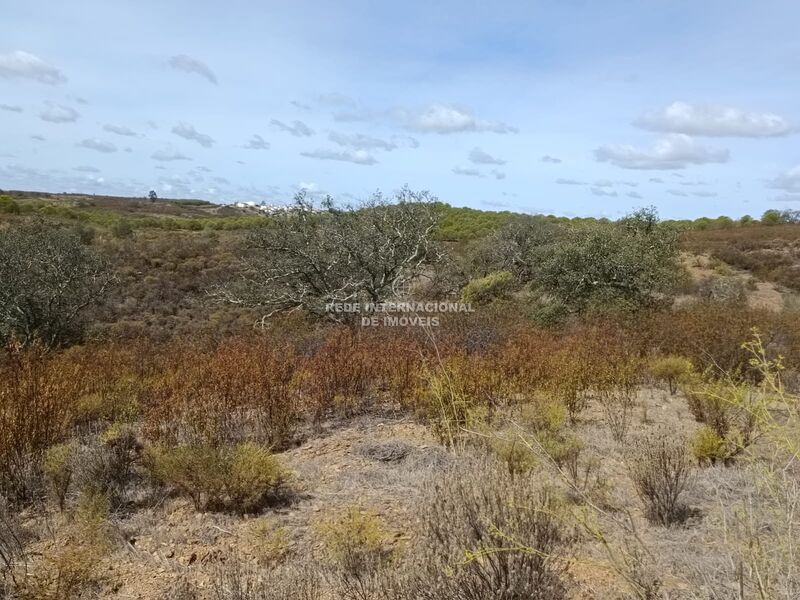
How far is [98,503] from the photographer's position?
11.2 feet

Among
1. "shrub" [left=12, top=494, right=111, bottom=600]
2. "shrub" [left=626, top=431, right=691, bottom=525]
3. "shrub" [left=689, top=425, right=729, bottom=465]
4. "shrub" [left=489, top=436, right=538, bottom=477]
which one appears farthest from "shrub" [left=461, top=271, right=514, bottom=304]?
"shrub" [left=12, top=494, right=111, bottom=600]

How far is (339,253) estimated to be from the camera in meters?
11.8

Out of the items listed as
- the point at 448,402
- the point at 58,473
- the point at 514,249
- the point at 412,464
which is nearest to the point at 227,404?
the point at 58,473

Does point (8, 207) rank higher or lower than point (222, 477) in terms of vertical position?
higher

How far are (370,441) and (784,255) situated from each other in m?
25.9

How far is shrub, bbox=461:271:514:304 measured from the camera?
15586mm

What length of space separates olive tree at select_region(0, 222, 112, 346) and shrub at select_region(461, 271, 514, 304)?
442 inches

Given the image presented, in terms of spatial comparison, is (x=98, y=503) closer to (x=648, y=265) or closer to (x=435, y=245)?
(x=435, y=245)

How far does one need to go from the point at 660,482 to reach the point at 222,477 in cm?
299

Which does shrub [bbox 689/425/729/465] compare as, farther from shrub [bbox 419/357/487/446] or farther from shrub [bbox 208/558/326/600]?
shrub [bbox 208/558/326/600]

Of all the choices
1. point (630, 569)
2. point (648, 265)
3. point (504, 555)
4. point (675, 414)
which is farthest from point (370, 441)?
point (648, 265)

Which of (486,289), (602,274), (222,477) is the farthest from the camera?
(486,289)

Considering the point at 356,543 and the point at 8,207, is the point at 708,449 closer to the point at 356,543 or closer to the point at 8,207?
the point at 356,543

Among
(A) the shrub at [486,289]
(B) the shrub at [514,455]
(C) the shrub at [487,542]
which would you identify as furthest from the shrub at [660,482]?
(A) the shrub at [486,289]
